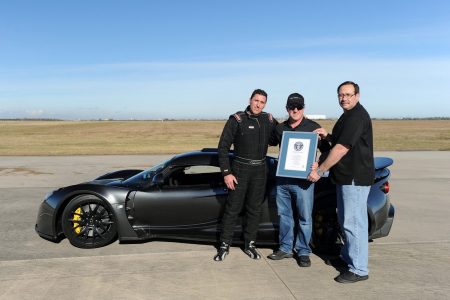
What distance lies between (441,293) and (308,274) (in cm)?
119

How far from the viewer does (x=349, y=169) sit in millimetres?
3816

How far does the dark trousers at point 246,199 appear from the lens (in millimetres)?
4457

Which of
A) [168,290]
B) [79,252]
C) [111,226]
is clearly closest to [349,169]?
[168,290]

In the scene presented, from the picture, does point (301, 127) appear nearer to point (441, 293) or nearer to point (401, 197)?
point (441, 293)

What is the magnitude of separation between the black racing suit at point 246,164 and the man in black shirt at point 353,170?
2.50 ft

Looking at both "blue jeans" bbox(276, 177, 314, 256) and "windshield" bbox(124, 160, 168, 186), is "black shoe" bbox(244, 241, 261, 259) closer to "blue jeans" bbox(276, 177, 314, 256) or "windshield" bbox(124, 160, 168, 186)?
"blue jeans" bbox(276, 177, 314, 256)

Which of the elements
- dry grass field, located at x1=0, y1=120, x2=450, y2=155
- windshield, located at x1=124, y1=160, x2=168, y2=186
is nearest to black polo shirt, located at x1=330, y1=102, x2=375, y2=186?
windshield, located at x1=124, y1=160, x2=168, y2=186

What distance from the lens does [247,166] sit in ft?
14.5

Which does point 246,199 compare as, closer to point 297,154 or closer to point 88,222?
point 297,154

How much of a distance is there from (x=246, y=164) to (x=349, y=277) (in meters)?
1.54

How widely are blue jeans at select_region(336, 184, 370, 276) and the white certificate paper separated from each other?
1.55 feet

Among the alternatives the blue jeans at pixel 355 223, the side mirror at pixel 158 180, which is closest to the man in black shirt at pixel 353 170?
the blue jeans at pixel 355 223

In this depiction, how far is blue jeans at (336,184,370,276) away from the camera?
386cm

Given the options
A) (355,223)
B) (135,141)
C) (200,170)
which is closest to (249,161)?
(200,170)
